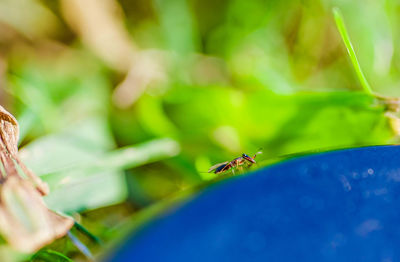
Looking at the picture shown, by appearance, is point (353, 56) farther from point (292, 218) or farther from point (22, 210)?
point (22, 210)

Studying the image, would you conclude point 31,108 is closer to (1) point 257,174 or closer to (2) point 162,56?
(2) point 162,56

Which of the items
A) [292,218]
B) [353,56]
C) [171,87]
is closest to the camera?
[292,218]

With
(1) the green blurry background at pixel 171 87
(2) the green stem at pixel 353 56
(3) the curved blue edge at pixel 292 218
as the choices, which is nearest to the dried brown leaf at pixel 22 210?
(3) the curved blue edge at pixel 292 218

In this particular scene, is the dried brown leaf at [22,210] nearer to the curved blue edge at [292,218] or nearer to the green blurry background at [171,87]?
the curved blue edge at [292,218]

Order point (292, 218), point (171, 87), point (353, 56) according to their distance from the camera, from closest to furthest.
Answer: point (292, 218) → point (353, 56) → point (171, 87)

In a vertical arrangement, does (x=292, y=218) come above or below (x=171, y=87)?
below

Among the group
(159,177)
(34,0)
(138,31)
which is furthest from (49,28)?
(159,177)

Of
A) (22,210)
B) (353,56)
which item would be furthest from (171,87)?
(22,210)

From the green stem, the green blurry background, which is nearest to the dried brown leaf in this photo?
the green blurry background
